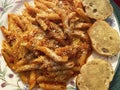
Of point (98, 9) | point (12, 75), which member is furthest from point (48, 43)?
point (98, 9)

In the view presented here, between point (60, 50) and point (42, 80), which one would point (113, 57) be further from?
point (42, 80)

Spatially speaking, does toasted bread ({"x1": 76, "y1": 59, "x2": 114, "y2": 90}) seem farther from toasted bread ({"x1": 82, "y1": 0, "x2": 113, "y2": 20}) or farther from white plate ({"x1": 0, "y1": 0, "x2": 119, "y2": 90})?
toasted bread ({"x1": 82, "y1": 0, "x2": 113, "y2": 20})

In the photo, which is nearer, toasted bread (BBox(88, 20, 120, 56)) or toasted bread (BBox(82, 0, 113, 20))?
toasted bread (BBox(88, 20, 120, 56))

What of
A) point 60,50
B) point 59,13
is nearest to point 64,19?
point 59,13

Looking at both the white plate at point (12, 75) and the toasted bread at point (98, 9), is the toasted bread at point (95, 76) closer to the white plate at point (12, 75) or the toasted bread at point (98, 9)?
the white plate at point (12, 75)

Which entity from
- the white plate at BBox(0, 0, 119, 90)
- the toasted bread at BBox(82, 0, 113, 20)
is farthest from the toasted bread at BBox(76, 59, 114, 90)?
the toasted bread at BBox(82, 0, 113, 20)

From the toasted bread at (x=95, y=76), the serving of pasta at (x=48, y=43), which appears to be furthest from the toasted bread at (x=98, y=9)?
the toasted bread at (x=95, y=76)
